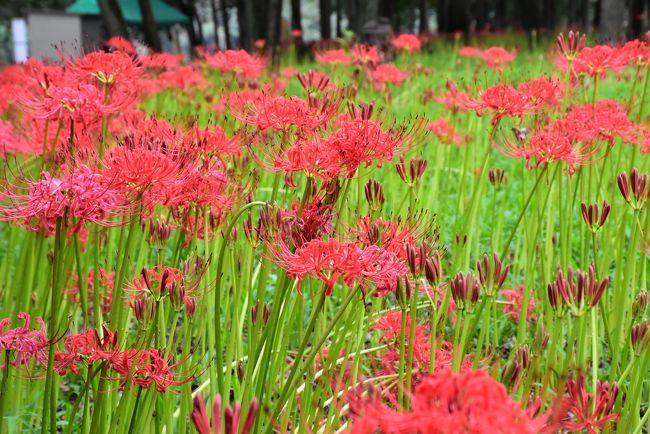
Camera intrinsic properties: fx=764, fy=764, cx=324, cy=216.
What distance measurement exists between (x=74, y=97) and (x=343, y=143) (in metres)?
0.62

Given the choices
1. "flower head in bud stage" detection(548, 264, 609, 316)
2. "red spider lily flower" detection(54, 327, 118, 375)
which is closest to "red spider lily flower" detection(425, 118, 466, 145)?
"flower head in bud stage" detection(548, 264, 609, 316)

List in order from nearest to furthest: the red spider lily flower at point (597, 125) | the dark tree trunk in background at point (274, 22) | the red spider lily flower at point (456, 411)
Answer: the red spider lily flower at point (456, 411), the red spider lily flower at point (597, 125), the dark tree trunk in background at point (274, 22)

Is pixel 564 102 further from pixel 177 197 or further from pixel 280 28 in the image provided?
pixel 280 28

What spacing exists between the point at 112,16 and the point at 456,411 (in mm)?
9696

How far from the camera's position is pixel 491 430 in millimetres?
632

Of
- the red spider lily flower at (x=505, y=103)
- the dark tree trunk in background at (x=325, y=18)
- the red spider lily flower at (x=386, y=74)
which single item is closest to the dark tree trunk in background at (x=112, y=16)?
the red spider lily flower at (x=386, y=74)

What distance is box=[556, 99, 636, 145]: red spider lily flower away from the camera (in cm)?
187

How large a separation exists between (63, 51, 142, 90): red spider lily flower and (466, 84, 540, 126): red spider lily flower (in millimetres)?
823

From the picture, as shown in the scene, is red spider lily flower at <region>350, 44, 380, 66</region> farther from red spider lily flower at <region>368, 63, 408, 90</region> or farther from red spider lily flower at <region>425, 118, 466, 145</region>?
red spider lily flower at <region>425, 118, 466, 145</region>

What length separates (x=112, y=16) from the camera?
955cm

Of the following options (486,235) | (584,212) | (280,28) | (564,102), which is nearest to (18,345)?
(584,212)

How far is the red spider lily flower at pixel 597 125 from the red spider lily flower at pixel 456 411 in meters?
1.30

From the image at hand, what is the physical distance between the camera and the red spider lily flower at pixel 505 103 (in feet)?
5.81

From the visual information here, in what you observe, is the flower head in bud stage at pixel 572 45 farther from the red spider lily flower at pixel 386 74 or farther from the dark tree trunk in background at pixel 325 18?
the dark tree trunk in background at pixel 325 18
